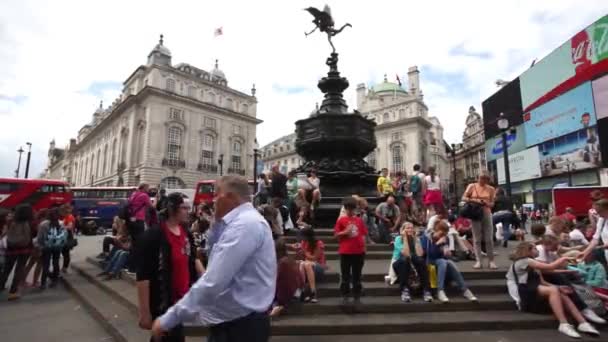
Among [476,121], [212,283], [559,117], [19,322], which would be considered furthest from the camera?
[476,121]

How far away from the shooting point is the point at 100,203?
2295 cm

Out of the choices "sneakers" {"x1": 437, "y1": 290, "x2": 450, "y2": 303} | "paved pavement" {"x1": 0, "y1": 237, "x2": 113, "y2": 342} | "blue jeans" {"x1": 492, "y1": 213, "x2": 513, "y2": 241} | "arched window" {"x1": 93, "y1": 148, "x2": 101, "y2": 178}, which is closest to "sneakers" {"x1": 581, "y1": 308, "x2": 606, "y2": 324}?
"sneakers" {"x1": 437, "y1": 290, "x2": 450, "y2": 303}

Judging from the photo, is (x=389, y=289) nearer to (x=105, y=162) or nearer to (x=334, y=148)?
(x=334, y=148)

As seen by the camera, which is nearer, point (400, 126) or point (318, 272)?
point (318, 272)

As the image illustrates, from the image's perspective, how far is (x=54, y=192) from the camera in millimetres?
20406

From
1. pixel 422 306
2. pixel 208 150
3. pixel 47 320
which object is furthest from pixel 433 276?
pixel 208 150

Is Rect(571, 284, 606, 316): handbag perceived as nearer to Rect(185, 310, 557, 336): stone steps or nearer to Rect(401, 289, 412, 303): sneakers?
Rect(185, 310, 557, 336): stone steps

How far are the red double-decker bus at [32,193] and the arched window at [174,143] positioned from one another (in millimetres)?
21784

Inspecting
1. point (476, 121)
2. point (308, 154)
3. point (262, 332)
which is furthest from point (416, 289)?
point (476, 121)

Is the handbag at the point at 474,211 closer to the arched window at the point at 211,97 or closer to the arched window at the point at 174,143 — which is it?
the arched window at the point at 174,143

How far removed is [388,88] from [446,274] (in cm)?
6710

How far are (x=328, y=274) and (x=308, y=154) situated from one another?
5.23 m

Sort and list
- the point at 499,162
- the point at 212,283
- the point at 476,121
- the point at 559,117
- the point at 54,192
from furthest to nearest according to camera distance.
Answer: the point at 476,121 < the point at 499,162 < the point at 559,117 < the point at 54,192 < the point at 212,283

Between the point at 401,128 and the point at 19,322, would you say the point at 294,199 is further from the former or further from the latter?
the point at 401,128
